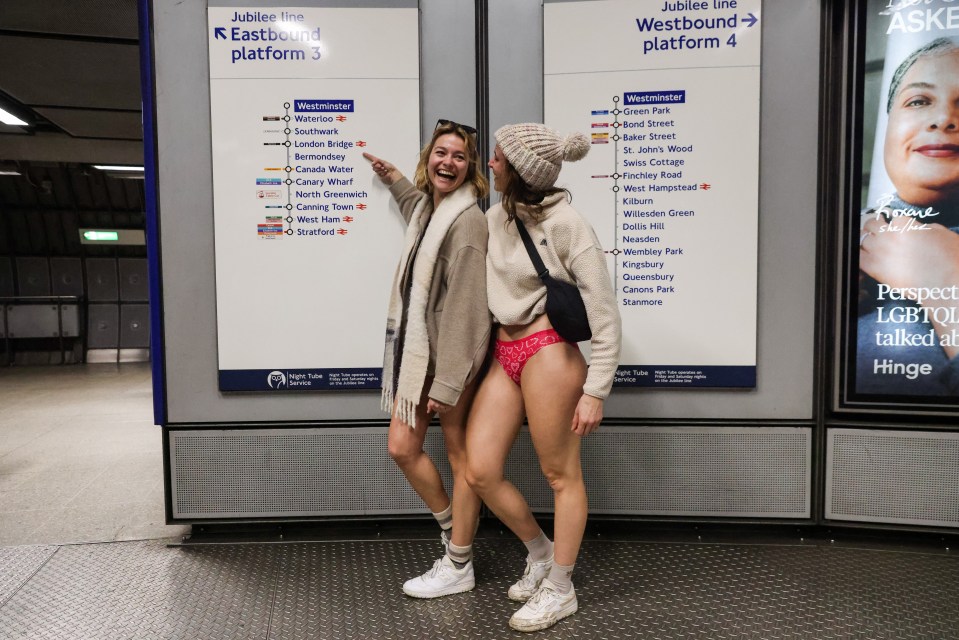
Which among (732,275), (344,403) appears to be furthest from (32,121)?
(732,275)

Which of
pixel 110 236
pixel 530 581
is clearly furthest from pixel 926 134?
pixel 110 236

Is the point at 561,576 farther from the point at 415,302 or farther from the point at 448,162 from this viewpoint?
the point at 448,162

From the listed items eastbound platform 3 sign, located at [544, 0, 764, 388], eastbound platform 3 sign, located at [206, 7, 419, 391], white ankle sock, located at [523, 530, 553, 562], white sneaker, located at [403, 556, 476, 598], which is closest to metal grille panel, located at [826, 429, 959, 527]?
eastbound platform 3 sign, located at [544, 0, 764, 388]

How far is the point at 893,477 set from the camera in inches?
113

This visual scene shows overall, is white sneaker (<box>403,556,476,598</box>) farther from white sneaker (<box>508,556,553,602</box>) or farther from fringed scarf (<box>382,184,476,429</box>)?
fringed scarf (<box>382,184,476,429</box>)

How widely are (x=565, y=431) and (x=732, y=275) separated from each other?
4.30 ft

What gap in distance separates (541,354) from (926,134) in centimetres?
214

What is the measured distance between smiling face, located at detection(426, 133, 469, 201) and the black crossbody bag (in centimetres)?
51

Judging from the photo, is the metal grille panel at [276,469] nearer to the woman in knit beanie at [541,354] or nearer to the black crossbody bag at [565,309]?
the woman in knit beanie at [541,354]

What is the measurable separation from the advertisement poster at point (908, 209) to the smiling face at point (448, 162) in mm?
1851

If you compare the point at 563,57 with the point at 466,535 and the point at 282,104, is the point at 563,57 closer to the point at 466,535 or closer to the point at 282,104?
the point at 282,104

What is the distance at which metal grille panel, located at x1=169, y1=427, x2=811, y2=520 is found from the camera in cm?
297

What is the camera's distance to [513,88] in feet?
9.61

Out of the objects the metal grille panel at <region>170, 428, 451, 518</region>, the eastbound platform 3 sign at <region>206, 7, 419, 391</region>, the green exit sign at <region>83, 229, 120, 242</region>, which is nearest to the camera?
the eastbound platform 3 sign at <region>206, 7, 419, 391</region>
